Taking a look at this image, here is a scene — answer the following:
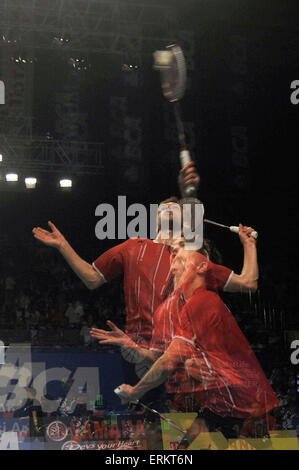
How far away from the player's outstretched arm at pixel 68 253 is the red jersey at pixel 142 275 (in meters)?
0.07

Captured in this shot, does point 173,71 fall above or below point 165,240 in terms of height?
above

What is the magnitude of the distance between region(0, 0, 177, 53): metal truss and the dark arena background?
2 centimetres

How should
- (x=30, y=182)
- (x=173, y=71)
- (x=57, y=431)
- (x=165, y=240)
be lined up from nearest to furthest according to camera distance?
(x=165, y=240), (x=173, y=71), (x=57, y=431), (x=30, y=182)

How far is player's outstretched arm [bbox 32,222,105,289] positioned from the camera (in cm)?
347

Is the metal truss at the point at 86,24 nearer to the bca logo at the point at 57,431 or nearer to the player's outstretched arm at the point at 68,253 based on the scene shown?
the player's outstretched arm at the point at 68,253

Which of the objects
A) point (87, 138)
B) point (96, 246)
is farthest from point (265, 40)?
point (96, 246)

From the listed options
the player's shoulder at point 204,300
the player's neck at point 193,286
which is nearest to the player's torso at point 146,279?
the player's neck at point 193,286

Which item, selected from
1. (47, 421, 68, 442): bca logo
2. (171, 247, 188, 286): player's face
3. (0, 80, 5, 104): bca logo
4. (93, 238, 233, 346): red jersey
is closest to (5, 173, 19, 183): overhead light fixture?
(0, 80, 5, 104): bca logo

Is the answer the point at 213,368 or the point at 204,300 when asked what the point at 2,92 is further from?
the point at 213,368

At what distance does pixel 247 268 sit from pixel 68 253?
3.36 feet

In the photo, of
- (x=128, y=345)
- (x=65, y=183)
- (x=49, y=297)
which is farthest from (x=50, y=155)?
(x=128, y=345)

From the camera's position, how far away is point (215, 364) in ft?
11.1

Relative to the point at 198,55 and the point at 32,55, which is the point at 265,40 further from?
the point at 32,55

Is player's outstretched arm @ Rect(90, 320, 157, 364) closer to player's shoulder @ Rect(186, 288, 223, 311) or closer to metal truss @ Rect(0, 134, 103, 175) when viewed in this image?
player's shoulder @ Rect(186, 288, 223, 311)
